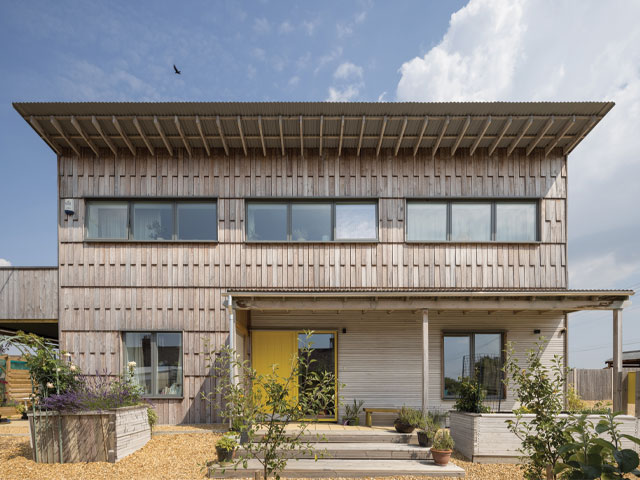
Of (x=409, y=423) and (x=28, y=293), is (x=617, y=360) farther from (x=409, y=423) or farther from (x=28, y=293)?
(x=28, y=293)

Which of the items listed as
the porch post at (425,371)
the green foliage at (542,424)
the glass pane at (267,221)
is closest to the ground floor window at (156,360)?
the glass pane at (267,221)

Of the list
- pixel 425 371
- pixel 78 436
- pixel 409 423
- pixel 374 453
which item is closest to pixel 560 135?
pixel 425 371

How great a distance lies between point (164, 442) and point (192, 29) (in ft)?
28.2

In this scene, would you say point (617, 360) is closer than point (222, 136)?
Yes

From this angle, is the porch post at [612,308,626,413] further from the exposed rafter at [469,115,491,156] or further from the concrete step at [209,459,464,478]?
the exposed rafter at [469,115,491,156]

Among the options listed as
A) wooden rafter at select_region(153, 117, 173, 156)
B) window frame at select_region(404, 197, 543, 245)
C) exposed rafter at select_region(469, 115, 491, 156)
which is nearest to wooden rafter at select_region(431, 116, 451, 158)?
exposed rafter at select_region(469, 115, 491, 156)

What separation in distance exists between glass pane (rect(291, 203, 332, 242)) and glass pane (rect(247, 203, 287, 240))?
0.81ft

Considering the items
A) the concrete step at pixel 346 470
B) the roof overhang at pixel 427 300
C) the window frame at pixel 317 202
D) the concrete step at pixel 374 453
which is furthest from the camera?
the window frame at pixel 317 202

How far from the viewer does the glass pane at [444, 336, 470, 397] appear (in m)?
9.55

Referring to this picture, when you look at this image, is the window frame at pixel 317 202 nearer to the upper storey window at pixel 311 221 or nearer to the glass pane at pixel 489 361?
the upper storey window at pixel 311 221

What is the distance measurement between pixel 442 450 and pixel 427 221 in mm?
5179

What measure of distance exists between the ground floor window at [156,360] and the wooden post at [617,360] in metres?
9.14

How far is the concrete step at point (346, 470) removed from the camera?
6.04 m

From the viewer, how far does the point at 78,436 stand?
6609mm
